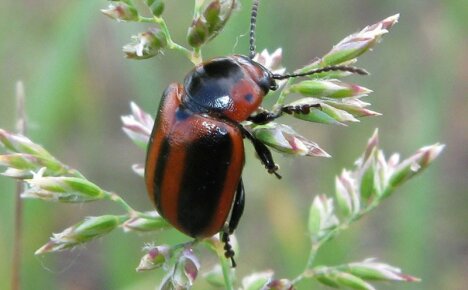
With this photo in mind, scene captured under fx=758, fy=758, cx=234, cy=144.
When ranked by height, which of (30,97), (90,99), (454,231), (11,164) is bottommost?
(454,231)

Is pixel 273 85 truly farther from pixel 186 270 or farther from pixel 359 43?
pixel 186 270

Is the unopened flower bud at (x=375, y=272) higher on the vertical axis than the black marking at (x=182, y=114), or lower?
lower

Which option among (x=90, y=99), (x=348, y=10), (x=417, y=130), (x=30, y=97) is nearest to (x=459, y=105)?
(x=348, y=10)

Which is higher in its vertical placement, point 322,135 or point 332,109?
point 332,109

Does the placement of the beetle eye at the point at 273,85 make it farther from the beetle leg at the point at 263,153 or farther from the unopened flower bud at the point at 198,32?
the unopened flower bud at the point at 198,32

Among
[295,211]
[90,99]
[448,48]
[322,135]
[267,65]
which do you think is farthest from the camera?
[322,135]

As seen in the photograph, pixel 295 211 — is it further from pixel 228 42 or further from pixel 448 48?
pixel 448 48

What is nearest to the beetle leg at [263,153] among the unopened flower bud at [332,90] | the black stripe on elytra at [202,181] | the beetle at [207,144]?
the beetle at [207,144]
